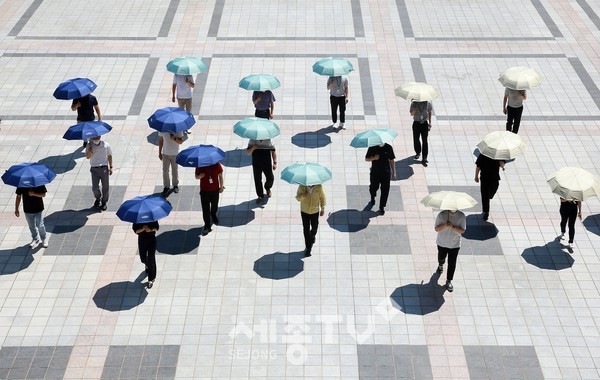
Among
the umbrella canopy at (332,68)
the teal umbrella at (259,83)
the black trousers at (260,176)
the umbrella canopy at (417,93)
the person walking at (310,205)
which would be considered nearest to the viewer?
the person walking at (310,205)

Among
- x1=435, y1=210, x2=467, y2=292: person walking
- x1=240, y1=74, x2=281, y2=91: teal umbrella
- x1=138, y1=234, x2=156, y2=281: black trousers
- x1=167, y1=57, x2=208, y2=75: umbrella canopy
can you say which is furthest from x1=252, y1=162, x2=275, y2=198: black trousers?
x1=435, y1=210, x2=467, y2=292: person walking

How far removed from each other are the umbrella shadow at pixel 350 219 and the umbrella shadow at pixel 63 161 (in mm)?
6545

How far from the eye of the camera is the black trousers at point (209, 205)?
632 inches

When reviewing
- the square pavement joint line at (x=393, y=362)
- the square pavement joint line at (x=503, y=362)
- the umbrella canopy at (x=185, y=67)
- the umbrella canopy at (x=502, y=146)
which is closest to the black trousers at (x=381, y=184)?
the umbrella canopy at (x=502, y=146)

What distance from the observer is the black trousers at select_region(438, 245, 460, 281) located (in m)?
14.6

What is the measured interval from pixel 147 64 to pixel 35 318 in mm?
11328

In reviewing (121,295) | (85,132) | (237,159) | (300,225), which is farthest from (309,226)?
(85,132)

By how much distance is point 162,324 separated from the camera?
1423 centimetres

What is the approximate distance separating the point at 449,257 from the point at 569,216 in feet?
9.76

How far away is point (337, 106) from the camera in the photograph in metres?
20.4

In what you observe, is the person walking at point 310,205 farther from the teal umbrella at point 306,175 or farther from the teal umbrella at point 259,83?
the teal umbrella at point 259,83

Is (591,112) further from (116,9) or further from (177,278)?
(116,9)

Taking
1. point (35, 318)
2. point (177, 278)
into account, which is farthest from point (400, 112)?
point (35, 318)

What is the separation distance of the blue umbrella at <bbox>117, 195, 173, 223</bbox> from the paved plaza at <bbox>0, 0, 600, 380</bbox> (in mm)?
1781
